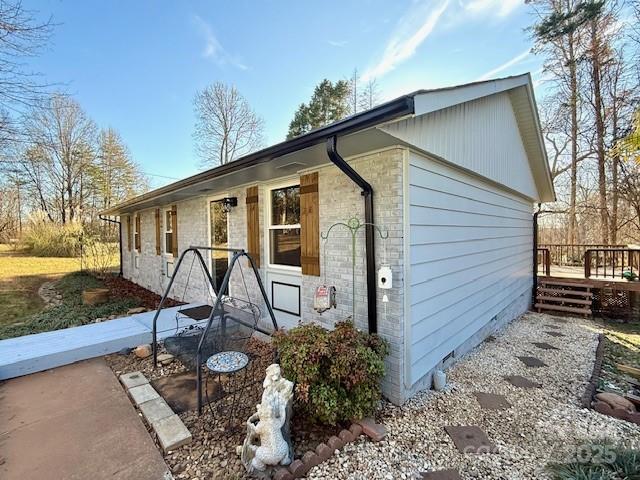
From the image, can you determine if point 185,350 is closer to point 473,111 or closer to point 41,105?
point 473,111

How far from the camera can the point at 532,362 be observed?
462cm

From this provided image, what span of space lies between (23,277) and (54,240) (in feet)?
18.1

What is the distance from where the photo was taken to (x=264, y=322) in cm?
523

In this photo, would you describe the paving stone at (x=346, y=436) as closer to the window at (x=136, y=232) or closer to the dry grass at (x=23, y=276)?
the dry grass at (x=23, y=276)

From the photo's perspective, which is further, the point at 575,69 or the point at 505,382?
the point at 575,69

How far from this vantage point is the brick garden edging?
2.21 metres

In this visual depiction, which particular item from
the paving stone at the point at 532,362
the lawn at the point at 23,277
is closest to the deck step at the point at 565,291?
the paving stone at the point at 532,362

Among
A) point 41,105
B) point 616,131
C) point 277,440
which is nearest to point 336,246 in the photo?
point 277,440

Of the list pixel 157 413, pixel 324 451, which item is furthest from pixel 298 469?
pixel 157 413

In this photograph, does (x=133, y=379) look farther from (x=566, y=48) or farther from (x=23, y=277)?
(x=566, y=48)

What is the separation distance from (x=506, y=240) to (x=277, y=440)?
6748mm

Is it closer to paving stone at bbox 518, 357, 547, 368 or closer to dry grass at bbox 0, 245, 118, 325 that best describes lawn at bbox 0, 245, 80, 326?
dry grass at bbox 0, 245, 118, 325

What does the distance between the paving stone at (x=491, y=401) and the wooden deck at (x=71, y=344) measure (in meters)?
4.60

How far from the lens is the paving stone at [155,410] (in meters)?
2.86
